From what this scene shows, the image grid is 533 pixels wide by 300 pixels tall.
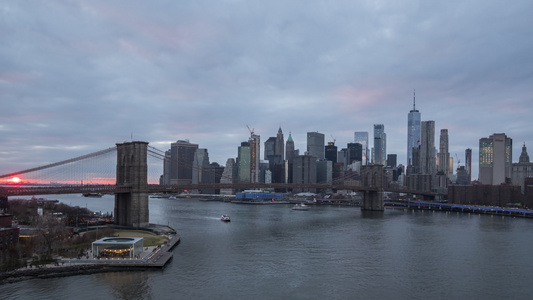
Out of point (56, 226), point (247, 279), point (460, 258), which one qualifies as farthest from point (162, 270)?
point (460, 258)

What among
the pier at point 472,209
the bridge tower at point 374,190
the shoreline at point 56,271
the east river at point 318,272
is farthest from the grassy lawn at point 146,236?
the pier at point 472,209

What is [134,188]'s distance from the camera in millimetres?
49312

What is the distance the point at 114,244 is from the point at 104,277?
4.45 meters

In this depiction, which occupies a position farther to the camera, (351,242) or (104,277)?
(351,242)

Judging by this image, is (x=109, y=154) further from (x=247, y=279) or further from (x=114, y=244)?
(x=247, y=279)

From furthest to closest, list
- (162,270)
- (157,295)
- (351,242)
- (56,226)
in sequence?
(351,242) → (56,226) → (162,270) → (157,295)

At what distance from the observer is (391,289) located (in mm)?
27859

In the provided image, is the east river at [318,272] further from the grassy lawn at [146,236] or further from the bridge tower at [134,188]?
the bridge tower at [134,188]

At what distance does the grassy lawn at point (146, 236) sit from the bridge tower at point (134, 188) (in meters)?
2.68

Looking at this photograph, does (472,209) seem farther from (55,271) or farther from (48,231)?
(55,271)

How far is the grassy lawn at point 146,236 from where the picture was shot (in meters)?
40.2

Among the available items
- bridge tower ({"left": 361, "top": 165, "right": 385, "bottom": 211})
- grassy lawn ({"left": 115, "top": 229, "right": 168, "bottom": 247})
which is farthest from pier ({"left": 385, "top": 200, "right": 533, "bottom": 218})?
grassy lawn ({"left": 115, "top": 229, "right": 168, "bottom": 247})

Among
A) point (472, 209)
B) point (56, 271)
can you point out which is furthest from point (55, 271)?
point (472, 209)

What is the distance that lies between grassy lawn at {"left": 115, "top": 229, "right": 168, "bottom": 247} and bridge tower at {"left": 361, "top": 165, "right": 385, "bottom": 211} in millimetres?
73388
